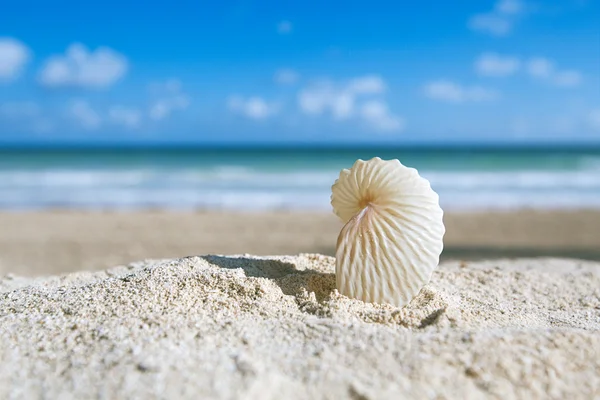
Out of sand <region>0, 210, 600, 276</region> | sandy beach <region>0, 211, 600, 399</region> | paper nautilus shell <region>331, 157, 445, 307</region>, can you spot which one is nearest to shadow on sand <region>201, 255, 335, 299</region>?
sandy beach <region>0, 211, 600, 399</region>

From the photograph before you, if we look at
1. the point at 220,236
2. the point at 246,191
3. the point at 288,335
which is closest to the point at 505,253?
the point at 220,236

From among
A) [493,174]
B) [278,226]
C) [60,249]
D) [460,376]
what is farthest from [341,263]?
[493,174]

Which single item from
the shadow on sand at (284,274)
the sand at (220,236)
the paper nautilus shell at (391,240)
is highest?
the paper nautilus shell at (391,240)

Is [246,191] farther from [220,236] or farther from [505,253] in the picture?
[505,253]

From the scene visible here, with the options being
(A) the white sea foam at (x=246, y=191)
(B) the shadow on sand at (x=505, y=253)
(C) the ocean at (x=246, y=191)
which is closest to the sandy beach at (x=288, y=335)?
(B) the shadow on sand at (x=505, y=253)

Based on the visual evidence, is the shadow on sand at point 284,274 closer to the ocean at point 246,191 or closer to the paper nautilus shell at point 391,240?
the paper nautilus shell at point 391,240

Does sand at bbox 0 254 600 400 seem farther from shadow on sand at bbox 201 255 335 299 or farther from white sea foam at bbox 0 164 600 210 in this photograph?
white sea foam at bbox 0 164 600 210
